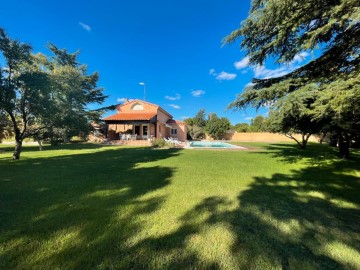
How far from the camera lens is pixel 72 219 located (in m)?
3.34

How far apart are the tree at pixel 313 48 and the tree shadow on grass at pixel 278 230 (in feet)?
9.97

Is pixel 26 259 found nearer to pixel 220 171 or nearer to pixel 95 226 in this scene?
pixel 95 226

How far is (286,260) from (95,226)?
2.88 metres

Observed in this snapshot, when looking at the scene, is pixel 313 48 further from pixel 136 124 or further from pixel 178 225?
pixel 136 124

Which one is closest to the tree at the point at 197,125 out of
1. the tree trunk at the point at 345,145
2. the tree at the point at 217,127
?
the tree at the point at 217,127

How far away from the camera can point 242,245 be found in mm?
2660

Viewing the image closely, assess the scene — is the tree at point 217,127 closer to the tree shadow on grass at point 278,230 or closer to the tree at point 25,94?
the tree at point 25,94

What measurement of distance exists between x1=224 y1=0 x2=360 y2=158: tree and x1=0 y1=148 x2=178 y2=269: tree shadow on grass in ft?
20.0

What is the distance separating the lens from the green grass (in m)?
2.34

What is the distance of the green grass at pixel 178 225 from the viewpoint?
2.34m

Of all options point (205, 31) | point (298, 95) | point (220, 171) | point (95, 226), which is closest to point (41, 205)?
point (95, 226)

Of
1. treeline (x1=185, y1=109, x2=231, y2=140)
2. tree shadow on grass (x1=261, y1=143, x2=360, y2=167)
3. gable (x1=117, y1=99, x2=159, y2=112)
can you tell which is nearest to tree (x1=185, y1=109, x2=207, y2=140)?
treeline (x1=185, y1=109, x2=231, y2=140)

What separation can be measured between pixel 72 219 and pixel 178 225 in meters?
1.92

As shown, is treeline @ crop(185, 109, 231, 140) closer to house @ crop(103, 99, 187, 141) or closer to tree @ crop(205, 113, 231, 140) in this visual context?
tree @ crop(205, 113, 231, 140)
